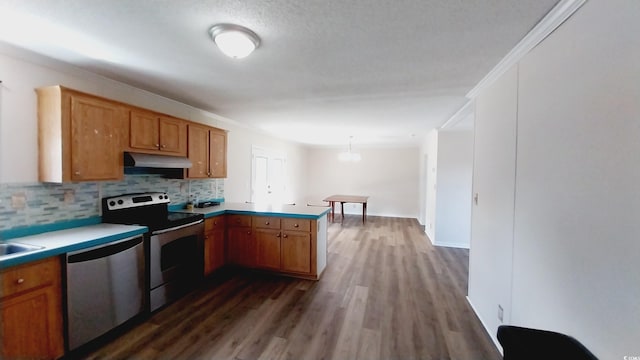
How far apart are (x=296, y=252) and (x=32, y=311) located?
94.3 inches

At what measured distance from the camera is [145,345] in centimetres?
211

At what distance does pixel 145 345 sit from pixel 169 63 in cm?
240

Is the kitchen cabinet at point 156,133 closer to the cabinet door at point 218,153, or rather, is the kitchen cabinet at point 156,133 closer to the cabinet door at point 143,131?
the cabinet door at point 143,131

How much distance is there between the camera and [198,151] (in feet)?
11.7

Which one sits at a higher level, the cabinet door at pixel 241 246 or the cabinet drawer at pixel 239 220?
the cabinet drawer at pixel 239 220

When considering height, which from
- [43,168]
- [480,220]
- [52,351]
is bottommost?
[52,351]

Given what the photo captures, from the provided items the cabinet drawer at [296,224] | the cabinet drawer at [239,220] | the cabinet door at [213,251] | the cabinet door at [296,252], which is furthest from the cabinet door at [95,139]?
the cabinet door at [296,252]

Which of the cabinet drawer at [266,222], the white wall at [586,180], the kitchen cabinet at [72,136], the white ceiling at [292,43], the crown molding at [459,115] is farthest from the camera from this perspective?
the cabinet drawer at [266,222]

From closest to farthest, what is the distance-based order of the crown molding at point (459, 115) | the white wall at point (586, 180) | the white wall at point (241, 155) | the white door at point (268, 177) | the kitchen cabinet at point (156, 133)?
the white wall at point (586, 180) < the kitchen cabinet at point (156, 133) < the crown molding at point (459, 115) < the white wall at point (241, 155) < the white door at point (268, 177)

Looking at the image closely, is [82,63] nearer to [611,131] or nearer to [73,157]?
[73,157]

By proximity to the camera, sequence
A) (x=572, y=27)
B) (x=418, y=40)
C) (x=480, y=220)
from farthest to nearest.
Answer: (x=480, y=220) → (x=418, y=40) → (x=572, y=27)

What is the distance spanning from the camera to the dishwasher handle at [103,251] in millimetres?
1945

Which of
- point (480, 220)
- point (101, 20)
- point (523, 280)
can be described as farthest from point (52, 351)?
point (480, 220)

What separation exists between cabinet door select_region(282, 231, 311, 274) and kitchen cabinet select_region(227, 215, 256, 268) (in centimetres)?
49
